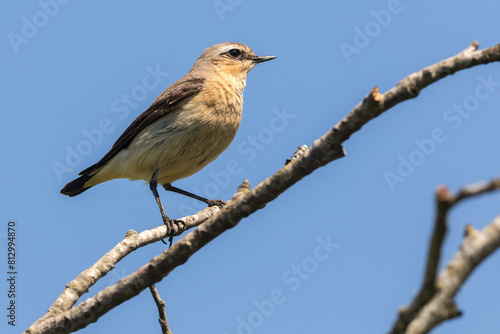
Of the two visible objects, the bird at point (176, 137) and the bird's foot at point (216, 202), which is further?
the bird's foot at point (216, 202)

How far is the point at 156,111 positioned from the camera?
26.3 ft

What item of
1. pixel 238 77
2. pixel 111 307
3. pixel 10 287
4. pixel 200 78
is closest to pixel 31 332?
pixel 111 307

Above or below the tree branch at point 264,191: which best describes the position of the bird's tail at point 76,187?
above

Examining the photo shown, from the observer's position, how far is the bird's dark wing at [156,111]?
7.93 m

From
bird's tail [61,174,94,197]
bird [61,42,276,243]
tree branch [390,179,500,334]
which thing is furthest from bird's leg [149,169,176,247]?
tree branch [390,179,500,334]

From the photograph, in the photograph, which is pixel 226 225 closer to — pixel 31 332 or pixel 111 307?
pixel 111 307

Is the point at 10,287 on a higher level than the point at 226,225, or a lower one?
higher

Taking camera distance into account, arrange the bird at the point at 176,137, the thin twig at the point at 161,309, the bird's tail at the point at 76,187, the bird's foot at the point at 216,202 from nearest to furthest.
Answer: the thin twig at the point at 161,309
the bird at the point at 176,137
the bird's foot at the point at 216,202
the bird's tail at the point at 76,187

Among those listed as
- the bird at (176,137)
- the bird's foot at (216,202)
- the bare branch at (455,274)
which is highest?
the bird at (176,137)

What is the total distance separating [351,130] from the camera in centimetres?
354

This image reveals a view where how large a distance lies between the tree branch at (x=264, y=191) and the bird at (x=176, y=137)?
2.75m

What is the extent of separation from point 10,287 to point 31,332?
2.43 metres

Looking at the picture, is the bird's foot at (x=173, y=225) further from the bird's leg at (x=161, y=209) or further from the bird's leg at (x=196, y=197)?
the bird's leg at (x=196, y=197)

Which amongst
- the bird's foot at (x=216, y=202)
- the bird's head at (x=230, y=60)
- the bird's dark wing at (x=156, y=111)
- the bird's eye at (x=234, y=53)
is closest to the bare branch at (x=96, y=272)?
the bird's foot at (x=216, y=202)
